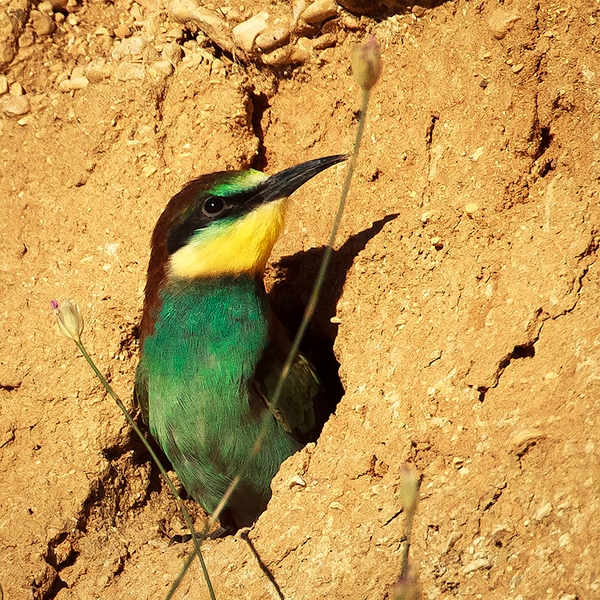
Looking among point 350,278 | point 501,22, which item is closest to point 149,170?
point 350,278

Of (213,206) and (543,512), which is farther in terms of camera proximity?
(213,206)

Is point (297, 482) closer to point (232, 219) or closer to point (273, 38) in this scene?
point (232, 219)

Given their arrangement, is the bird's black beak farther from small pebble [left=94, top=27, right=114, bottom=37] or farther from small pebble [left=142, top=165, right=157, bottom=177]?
small pebble [left=94, top=27, right=114, bottom=37]

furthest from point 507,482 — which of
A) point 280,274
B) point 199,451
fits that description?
point 280,274

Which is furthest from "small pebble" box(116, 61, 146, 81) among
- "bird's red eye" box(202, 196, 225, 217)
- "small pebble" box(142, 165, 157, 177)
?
"bird's red eye" box(202, 196, 225, 217)

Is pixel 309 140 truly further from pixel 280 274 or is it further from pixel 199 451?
pixel 199 451

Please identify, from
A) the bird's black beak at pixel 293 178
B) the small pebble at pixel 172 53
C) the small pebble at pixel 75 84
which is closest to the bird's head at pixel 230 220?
the bird's black beak at pixel 293 178
